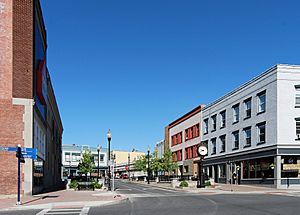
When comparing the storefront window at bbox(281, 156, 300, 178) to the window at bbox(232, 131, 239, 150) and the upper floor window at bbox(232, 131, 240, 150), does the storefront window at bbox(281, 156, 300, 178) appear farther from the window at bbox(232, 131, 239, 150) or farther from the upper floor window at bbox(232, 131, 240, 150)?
the window at bbox(232, 131, 239, 150)

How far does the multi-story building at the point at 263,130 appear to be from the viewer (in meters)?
40.2

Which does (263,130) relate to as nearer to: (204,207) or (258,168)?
(258,168)

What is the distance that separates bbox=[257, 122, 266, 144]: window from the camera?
1718 inches

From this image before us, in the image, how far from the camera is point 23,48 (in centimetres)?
2750

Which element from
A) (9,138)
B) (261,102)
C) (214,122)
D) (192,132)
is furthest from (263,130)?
(192,132)

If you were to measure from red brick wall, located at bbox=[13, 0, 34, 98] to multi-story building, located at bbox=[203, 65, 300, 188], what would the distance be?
952 inches

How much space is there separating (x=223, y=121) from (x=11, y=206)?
133ft

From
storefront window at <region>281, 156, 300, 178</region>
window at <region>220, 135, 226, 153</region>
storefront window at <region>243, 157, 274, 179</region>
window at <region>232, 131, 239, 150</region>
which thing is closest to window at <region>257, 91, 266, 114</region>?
storefront window at <region>243, 157, 274, 179</region>

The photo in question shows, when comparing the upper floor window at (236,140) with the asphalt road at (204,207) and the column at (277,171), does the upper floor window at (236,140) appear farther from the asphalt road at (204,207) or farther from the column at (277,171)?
the asphalt road at (204,207)

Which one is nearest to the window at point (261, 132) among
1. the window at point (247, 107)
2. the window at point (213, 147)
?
the window at point (247, 107)

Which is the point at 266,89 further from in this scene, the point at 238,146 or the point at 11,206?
the point at 11,206

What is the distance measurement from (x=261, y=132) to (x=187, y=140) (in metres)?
29.9

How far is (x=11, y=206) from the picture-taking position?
20000mm

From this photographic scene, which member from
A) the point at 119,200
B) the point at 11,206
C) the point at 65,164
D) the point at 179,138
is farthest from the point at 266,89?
the point at 65,164
